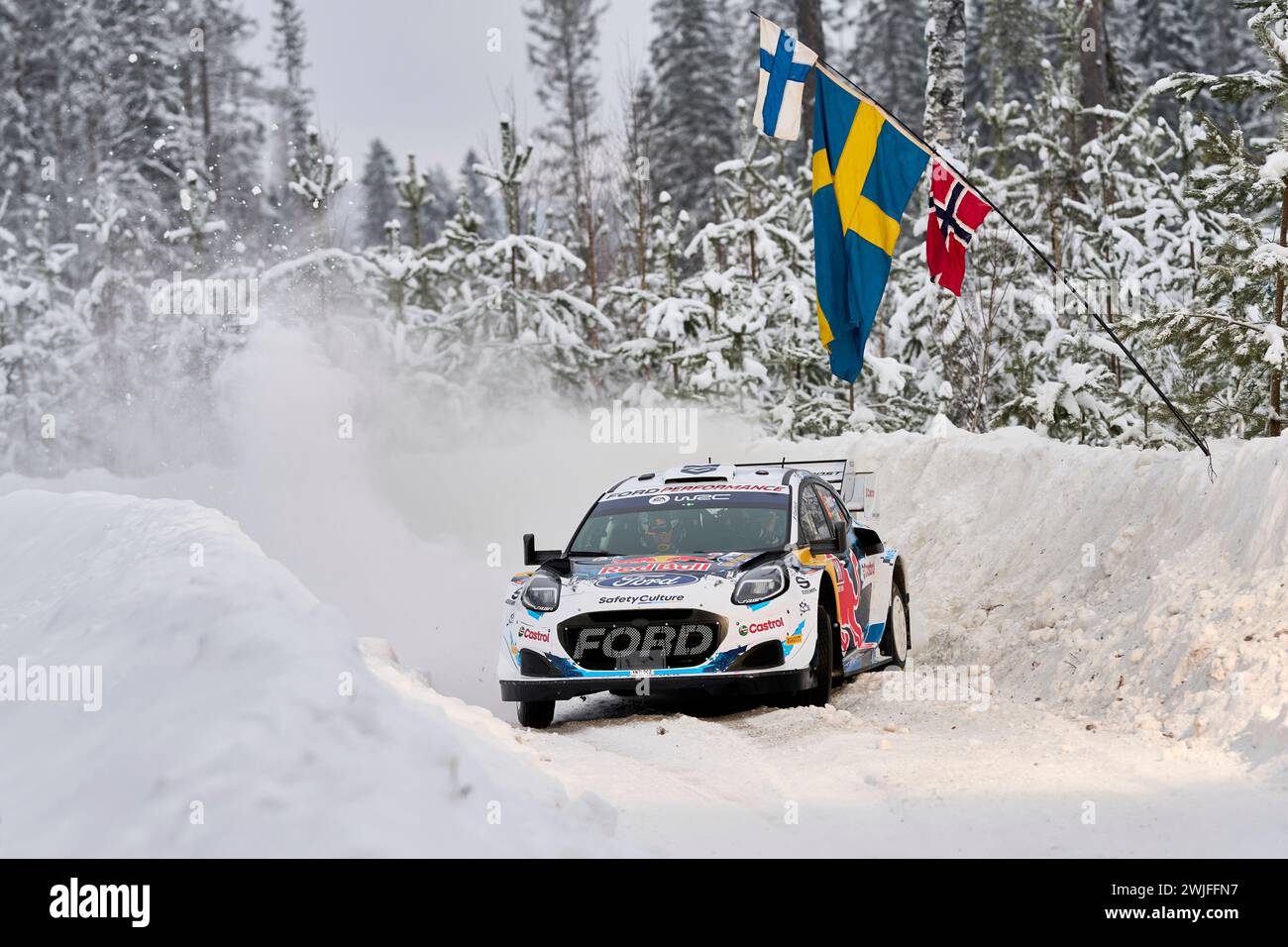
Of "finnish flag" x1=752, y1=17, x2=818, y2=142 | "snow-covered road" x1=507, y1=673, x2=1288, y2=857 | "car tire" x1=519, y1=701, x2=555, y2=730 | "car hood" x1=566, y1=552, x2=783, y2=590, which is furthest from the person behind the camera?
"finnish flag" x1=752, y1=17, x2=818, y2=142

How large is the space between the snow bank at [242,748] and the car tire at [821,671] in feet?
8.05

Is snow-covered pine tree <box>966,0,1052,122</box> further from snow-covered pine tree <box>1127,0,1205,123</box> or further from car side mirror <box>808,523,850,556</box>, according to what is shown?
car side mirror <box>808,523,850,556</box>

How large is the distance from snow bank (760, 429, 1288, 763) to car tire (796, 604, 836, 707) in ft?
4.74

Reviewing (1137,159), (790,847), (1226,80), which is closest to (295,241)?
(1137,159)

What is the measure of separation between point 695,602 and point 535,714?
136 cm

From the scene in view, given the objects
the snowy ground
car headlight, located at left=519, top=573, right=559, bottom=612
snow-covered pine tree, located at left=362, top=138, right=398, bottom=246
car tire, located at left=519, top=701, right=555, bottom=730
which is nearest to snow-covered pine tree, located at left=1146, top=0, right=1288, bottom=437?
the snowy ground

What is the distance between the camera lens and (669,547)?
33.6 ft

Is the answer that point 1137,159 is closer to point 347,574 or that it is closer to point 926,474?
point 926,474

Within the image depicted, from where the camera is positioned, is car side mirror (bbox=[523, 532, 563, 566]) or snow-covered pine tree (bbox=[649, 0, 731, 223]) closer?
car side mirror (bbox=[523, 532, 563, 566])

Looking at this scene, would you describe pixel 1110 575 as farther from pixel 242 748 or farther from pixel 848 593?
pixel 242 748

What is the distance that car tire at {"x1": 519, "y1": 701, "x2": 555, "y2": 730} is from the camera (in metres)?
9.55

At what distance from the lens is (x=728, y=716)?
9383mm

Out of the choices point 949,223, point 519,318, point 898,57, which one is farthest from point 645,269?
point 898,57
